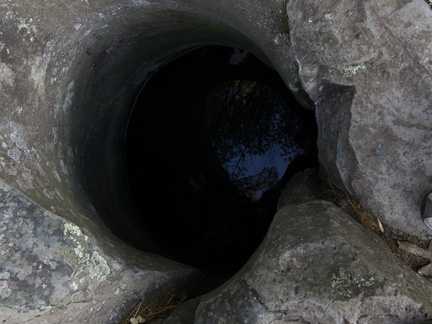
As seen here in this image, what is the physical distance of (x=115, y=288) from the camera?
1.44 metres

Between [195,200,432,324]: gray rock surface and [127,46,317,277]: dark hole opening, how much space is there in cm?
117

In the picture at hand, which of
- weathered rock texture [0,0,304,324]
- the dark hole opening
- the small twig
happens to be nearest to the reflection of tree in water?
the dark hole opening

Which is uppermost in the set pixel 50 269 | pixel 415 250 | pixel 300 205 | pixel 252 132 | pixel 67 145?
pixel 67 145

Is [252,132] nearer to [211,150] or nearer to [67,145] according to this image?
[211,150]

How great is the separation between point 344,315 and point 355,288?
0.07 meters

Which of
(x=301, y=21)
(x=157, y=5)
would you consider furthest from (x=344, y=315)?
(x=157, y=5)

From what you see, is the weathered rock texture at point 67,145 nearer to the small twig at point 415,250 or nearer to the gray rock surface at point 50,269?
the gray rock surface at point 50,269

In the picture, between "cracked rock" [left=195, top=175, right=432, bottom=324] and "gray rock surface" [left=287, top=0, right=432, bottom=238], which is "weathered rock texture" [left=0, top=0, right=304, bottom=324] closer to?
"gray rock surface" [left=287, top=0, right=432, bottom=238]

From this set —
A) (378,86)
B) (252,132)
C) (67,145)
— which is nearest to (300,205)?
(378,86)

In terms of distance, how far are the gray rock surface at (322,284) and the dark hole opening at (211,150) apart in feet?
3.85

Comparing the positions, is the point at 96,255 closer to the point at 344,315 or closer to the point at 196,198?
the point at 344,315

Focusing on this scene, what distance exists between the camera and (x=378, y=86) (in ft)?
4.14

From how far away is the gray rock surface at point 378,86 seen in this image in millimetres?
1231

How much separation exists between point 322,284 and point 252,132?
1.55 m
